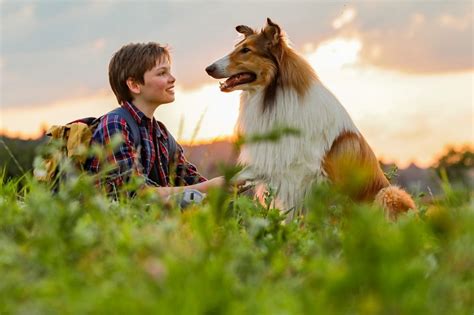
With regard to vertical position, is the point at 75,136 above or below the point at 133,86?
below

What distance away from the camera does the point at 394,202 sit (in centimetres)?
693

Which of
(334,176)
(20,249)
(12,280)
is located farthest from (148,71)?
(12,280)

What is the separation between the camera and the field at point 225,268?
2.09 metres

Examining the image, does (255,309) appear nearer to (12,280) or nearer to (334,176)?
(12,280)

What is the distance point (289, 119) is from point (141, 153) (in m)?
1.48

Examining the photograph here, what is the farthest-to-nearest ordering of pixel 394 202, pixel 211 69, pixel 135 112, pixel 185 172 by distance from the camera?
pixel 185 172 → pixel 211 69 → pixel 135 112 → pixel 394 202

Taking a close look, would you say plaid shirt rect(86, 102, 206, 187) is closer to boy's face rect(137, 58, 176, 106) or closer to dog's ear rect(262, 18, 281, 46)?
boy's face rect(137, 58, 176, 106)

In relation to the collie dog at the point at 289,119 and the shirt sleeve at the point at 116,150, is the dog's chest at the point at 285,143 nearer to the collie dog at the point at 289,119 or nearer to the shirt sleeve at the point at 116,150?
the collie dog at the point at 289,119

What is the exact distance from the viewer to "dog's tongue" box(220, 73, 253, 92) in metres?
7.73

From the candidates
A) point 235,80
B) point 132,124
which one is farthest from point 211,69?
point 132,124

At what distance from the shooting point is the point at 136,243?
3.07 m

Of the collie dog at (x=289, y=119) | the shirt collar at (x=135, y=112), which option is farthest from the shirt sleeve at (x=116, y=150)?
the collie dog at (x=289, y=119)

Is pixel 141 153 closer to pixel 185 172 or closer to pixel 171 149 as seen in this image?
pixel 171 149

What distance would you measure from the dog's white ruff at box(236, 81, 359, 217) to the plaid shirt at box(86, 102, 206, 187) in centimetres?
63
